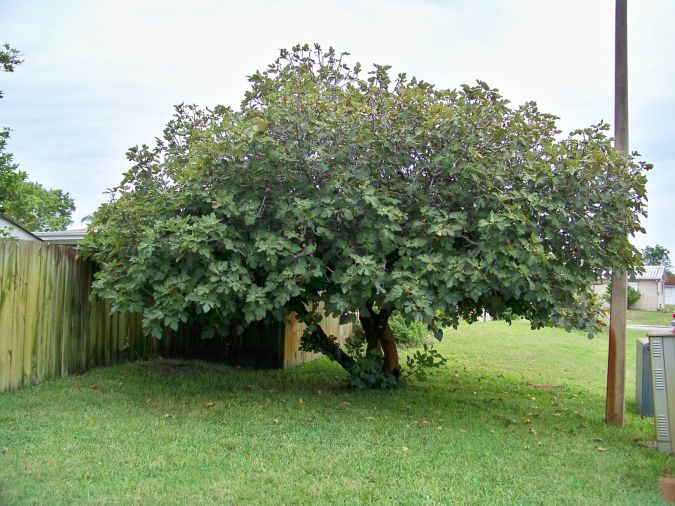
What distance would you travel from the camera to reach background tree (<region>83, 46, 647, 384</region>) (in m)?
5.50

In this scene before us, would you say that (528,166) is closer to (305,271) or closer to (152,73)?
(305,271)

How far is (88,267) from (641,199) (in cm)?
664

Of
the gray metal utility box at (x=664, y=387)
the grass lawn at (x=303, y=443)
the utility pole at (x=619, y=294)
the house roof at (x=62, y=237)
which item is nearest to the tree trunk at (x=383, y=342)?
the grass lawn at (x=303, y=443)

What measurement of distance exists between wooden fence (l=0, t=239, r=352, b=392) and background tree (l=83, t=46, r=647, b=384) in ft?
2.45

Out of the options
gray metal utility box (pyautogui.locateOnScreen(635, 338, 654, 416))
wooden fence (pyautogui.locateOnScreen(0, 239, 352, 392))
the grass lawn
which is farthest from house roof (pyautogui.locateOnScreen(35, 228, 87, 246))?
gray metal utility box (pyautogui.locateOnScreen(635, 338, 654, 416))

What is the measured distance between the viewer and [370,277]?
5363 mm

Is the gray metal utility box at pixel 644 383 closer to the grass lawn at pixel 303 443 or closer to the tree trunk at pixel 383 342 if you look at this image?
the grass lawn at pixel 303 443

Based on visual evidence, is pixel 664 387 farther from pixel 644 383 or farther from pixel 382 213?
pixel 382 213

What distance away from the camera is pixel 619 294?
20.9ft

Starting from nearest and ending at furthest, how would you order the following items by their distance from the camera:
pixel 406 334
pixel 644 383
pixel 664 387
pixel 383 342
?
pixel 664 387 → pixel 644 383 → pixel 383 342 → pixel 406 334

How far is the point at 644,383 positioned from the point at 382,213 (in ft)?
13.9

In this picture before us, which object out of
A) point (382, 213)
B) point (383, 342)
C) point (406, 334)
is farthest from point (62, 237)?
point (382, 213)

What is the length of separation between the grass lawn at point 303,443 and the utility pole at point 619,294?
0.94ft

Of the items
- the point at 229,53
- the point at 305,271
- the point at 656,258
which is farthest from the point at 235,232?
the point at 656,258
